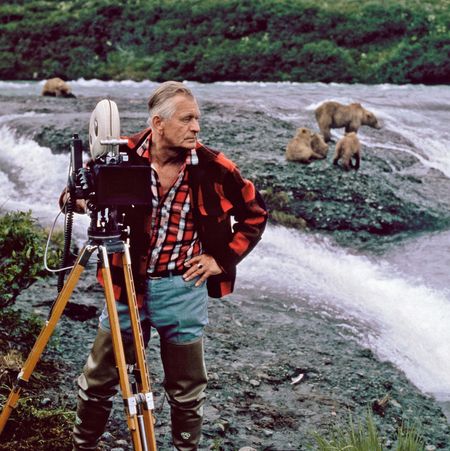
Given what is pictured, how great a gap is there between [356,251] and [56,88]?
5.91 meters

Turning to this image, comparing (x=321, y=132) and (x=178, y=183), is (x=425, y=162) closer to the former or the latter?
(x=321, y=132)

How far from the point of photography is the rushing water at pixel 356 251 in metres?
5.86

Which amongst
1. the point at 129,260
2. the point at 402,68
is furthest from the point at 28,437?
the point at 402,68

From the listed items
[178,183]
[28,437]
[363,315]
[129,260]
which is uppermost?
[178,183]

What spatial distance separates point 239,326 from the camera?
550 cm

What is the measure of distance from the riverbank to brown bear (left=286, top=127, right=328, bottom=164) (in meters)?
3.04

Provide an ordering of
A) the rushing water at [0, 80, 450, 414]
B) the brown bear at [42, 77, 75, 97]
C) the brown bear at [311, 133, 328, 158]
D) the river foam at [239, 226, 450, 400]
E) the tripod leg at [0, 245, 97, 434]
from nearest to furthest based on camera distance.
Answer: the tripod leg at [0, 245, 97, 434], the river foam at [239, 226, 450, 400], the rushing water at [0, 80, 450, 414], the brown bear at [311, 133, 328, 158], the brown bear at [42, 77, 75, 97]

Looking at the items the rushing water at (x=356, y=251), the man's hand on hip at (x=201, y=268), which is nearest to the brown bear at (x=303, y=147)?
the rushing water at (x=356, y=251)

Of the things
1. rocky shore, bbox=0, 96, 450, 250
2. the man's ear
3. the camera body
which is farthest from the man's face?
rocky shore, bbox=0, 96, 450, 250

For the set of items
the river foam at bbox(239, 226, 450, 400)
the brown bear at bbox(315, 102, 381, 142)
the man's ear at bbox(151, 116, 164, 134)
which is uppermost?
the man's ear at bbox(151, 116, 164, 134)

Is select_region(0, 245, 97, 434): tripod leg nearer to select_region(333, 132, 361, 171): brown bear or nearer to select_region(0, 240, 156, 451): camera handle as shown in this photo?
select_region(0, 240, 156, 451): camera handle

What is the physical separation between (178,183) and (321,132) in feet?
23.4

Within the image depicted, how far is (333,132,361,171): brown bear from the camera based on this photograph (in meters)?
8.72

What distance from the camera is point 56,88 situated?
37.7 ft
